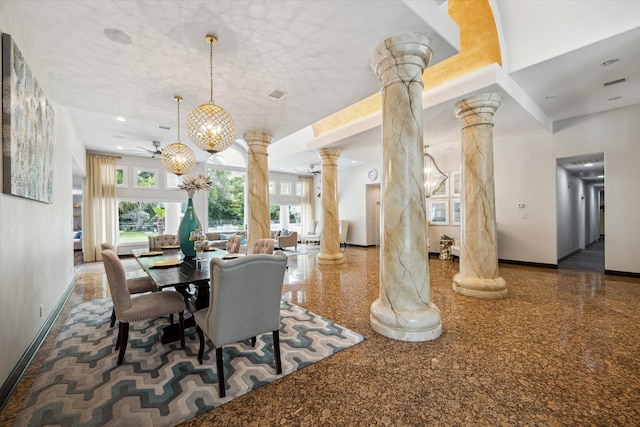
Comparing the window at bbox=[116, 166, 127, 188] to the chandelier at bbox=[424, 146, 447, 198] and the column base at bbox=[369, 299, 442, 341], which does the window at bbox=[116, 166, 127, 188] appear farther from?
the column base at bbox=[369, 299, 442, 341]

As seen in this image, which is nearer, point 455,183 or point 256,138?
point 256,138

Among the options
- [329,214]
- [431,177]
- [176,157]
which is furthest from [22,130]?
[431,177]

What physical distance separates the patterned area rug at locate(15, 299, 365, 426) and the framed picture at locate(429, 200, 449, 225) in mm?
6075

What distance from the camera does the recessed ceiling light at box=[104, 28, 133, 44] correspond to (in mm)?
2457

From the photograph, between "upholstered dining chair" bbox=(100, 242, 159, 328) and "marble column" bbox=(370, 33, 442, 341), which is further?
"upholstered dining chair" bbox=(100, 242, 159, 328)

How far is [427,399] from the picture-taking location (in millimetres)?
1769

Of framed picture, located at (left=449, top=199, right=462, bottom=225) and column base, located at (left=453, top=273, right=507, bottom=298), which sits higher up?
framed picture, located at (left=449, top=199, right=462, bottom=225)

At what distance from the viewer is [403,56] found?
2.67m

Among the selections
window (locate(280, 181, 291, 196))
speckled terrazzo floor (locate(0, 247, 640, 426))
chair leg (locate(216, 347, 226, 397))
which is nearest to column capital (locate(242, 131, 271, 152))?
speckled terrazzo floor (locate(0, 247, 640, 426))

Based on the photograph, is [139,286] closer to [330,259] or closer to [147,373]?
[147,373]

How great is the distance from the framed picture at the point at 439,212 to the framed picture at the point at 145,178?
8.98 metres

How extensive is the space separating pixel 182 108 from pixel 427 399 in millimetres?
4694

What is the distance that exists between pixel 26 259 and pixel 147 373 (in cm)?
153

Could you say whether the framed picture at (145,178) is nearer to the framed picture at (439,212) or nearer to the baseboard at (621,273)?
the framed picture at (439,212)
